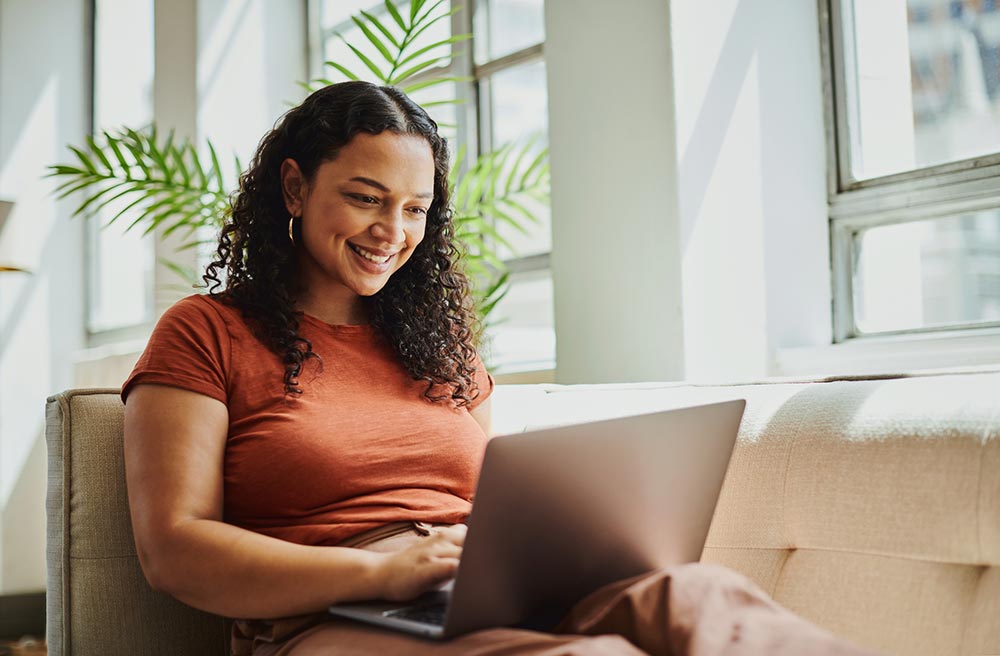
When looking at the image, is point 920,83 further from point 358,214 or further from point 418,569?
point 418,569

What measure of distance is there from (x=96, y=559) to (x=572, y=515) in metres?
0.76

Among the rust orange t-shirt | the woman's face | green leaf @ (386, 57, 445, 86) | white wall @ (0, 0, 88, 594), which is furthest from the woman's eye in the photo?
white wall @ (0, 0, 88, 594)

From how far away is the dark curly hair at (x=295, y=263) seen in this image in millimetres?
1417

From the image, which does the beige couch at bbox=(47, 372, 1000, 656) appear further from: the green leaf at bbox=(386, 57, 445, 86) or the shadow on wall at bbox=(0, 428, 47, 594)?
the shadow on wall at bbox=(0, 428, 47, 594)

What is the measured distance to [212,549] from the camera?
1.11 m

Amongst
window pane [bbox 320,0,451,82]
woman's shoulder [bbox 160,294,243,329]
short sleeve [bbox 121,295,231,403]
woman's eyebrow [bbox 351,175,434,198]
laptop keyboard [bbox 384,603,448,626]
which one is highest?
window pane [bbox 320,0,451,82]

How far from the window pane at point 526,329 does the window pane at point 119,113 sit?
2.11 meters

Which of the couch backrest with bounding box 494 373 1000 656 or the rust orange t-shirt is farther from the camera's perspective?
the rust orange t-shirt

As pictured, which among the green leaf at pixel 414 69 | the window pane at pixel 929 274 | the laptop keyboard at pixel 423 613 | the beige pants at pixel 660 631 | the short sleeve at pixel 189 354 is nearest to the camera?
the beige pants at pixel 660 631

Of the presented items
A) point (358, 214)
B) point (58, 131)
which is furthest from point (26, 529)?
point (358, 214)

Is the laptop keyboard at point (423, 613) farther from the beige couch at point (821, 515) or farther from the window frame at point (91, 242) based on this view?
the window frame at point (91, 242)

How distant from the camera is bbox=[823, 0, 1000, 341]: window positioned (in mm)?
1929

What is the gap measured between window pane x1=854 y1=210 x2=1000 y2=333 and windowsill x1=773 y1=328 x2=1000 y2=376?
0.07m

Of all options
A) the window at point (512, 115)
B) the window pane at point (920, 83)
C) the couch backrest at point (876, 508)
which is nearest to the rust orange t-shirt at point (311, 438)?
the couch backrest at point (876, 508)
